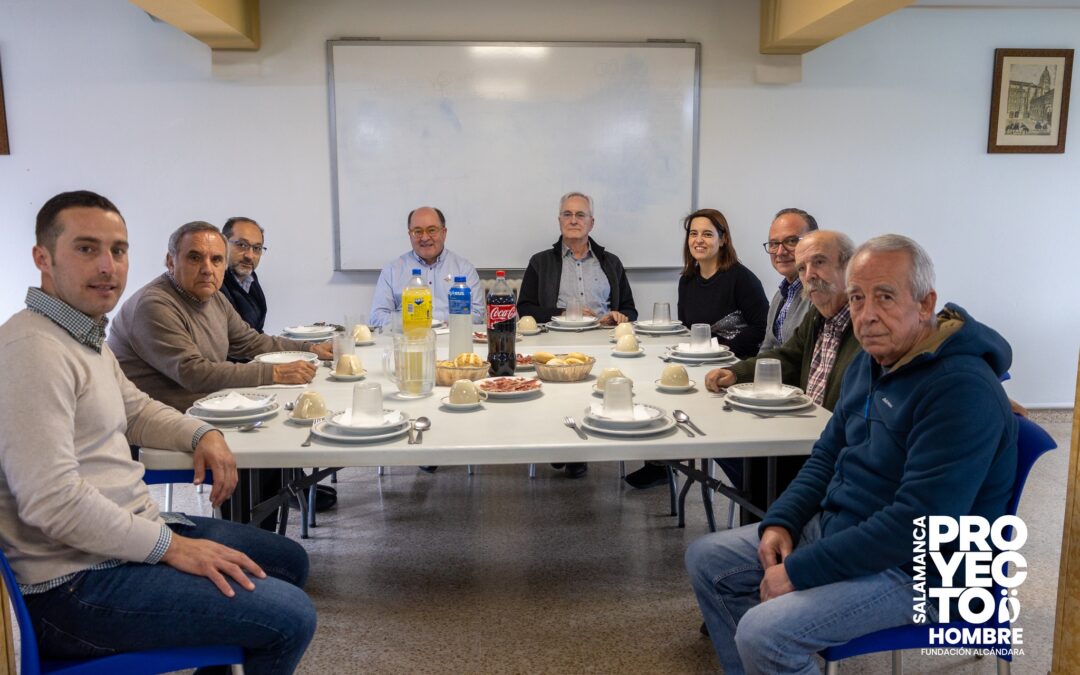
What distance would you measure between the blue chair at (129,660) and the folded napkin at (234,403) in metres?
0.70

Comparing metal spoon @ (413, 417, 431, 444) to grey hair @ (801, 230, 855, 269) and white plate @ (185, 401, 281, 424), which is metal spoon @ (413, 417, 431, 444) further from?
grey hair @ (801, 230, 855, 269)

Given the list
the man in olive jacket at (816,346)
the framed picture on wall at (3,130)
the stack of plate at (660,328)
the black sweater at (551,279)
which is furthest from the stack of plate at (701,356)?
the framed picture on wall at (3,130)

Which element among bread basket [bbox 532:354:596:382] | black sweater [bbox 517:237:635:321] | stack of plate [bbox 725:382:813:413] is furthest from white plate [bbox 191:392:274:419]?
black sweater [bbox 517:237:635:321]

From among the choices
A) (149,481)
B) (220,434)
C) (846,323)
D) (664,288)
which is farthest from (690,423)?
(664,288)

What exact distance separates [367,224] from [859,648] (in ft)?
12.1

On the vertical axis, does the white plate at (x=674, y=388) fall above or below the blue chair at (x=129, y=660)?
above

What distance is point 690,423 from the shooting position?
2.04 meters

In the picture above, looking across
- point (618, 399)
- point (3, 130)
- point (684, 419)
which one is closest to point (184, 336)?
point (618, 399)

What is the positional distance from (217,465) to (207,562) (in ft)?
0.95

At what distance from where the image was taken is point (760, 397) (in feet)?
7.14

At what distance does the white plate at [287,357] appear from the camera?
288cm

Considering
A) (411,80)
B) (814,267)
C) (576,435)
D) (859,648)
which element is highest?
(411,80)

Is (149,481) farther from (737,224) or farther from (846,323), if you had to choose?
(737,224)

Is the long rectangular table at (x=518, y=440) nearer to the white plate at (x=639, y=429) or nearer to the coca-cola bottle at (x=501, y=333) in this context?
the white plate at (x=639, y=429)
